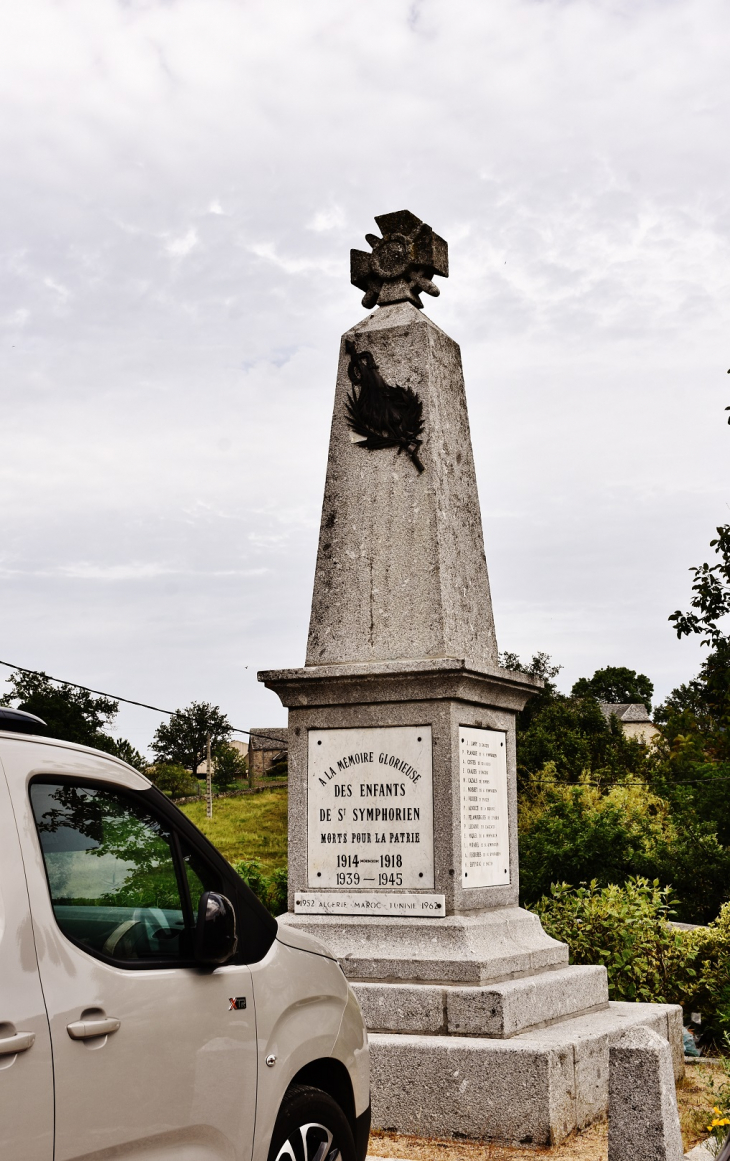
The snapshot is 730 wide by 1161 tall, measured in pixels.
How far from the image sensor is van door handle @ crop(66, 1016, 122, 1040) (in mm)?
3002

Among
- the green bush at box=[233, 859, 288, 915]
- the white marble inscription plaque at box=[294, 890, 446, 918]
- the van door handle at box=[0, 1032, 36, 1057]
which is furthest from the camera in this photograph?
the green bush at box=[233, 859, 288, 915]

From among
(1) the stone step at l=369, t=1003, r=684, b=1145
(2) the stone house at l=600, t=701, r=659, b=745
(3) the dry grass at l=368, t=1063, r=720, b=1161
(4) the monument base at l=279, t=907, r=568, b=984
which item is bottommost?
(3) the dry grass at l=368, t=1063, r=720, b=1161

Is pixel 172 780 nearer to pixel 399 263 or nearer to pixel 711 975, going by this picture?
pixel 711 975

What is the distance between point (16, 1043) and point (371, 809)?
4.84m

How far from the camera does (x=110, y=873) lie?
11.3 feet

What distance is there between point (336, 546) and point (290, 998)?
14.6 ft

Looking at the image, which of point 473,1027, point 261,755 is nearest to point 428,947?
point 473,1027

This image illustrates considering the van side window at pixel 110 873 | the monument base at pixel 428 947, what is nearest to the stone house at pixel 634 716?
the monument base at pixel 428 947

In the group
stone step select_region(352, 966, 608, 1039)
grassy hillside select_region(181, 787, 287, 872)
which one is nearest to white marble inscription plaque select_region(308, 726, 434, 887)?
stone step select_region(352, 966, 608, 1039)

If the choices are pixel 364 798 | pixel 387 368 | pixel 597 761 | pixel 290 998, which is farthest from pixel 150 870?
pixel 597 761

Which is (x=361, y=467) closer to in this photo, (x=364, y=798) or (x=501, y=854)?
(x=364, y=798)

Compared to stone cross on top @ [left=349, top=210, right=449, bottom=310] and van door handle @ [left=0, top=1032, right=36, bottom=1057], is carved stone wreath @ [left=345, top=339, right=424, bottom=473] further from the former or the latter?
A: van door handle @ [left=0, top=1032, right=36, bottom=1057]

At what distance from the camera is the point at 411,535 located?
313 inches

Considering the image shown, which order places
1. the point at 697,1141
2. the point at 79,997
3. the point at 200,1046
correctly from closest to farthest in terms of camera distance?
the point at 79,997, the point at 200,1046, the point at 697,1141
